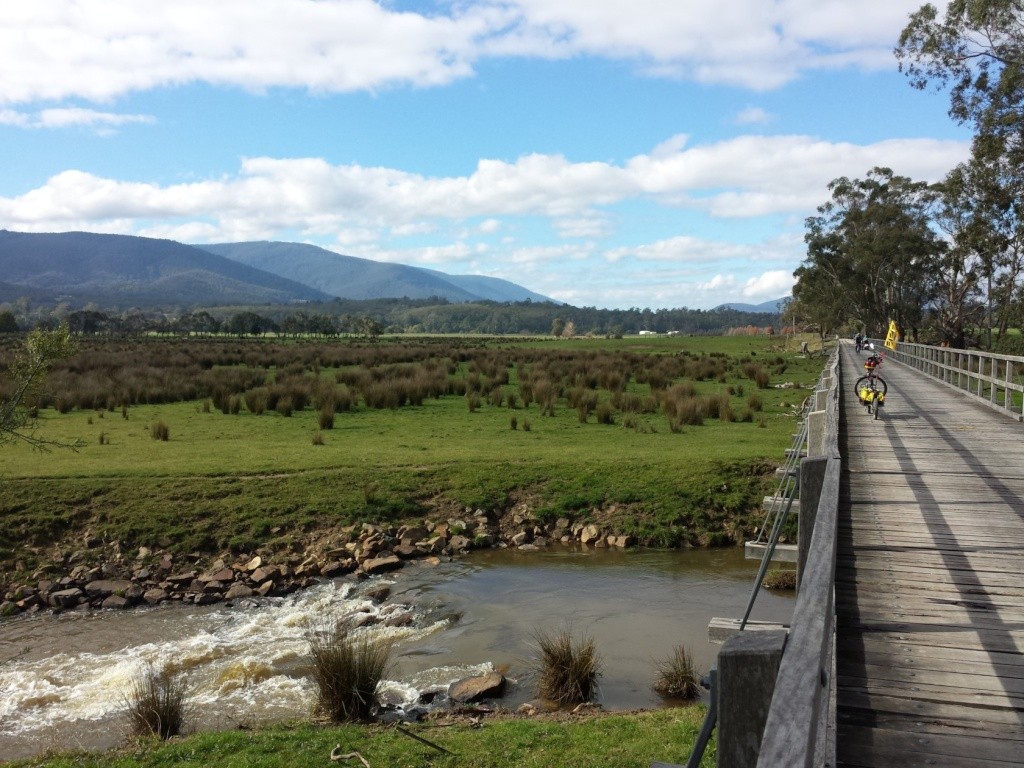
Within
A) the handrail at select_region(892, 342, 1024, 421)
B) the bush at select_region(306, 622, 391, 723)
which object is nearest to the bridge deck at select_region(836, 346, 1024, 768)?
the bush at select_region(306, 622, 391, 723)

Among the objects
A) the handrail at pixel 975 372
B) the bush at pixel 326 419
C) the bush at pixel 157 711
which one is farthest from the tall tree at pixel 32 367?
the handrail at pixel 975 372

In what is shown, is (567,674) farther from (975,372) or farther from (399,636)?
(975,372)

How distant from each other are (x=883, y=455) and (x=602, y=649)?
4516 millimetres

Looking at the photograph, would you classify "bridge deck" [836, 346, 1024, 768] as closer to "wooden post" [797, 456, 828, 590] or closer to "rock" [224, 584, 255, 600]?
"wooden post" [797, 456, 828, 590]

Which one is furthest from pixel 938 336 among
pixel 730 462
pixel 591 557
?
pixel 591 557

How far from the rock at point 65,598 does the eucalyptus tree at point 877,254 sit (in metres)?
57.7

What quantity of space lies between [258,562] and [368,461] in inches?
191

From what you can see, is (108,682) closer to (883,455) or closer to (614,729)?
(614,729)

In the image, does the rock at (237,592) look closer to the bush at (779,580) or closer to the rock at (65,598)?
the rock at (65,598)

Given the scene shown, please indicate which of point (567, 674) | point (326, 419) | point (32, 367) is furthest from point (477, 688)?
point (326, 419)

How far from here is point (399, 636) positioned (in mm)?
10805

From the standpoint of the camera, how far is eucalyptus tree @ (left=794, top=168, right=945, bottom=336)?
59.3 meters

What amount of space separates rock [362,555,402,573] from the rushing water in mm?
310

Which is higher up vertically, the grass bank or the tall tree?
the tall tree
